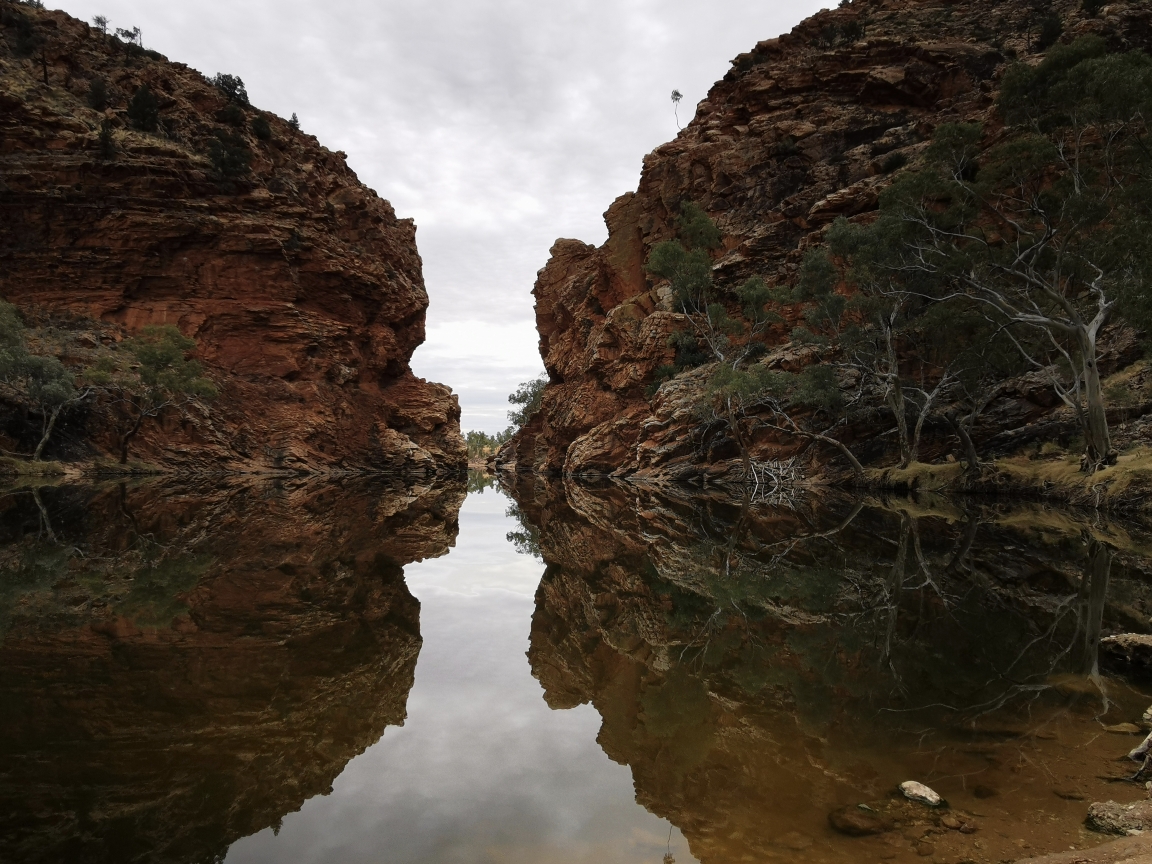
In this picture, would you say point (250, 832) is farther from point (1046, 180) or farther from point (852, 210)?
point (852, 210)

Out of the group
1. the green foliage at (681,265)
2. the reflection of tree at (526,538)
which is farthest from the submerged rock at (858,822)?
the green foliage at (681,265)

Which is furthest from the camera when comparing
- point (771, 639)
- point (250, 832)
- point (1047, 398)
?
point (1047, 398)

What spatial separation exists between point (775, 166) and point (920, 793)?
5955 centimetres

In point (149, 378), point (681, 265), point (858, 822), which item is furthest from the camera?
point (681, 265)

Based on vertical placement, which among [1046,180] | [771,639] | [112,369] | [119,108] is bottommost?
[771,639]

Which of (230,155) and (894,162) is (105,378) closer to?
(230,155)

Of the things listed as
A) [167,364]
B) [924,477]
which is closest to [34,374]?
[167,364]

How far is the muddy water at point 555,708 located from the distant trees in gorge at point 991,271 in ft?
50.2

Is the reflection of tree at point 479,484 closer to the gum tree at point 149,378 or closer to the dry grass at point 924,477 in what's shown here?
the gum tree at point 149,378

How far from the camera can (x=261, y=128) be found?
60031mm

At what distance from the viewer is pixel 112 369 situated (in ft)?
144

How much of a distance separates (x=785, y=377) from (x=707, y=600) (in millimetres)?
29605

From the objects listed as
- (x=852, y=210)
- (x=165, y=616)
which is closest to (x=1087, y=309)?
(x=852, y=210)

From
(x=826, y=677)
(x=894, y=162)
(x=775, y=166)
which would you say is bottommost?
(x=826, y=677)
